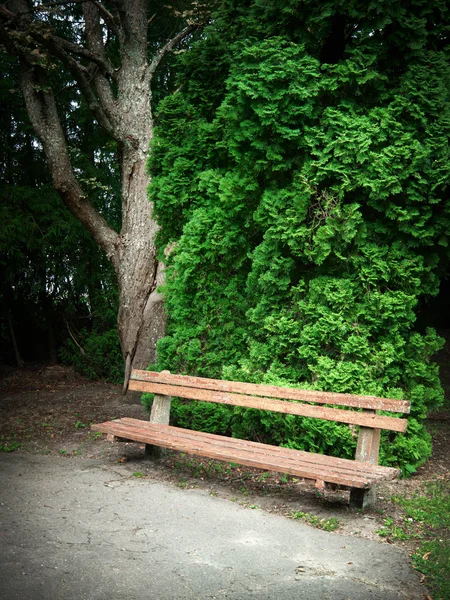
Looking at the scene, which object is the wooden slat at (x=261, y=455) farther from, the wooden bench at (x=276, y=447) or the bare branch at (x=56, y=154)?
the bare branch at (x=56, y=154)

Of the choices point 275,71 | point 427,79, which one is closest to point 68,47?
point 275,71

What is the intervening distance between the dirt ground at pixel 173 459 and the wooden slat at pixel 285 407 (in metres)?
0.68

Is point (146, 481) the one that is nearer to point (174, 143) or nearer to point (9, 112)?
point (174, 143)

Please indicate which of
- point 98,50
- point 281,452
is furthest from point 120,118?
point 281,452

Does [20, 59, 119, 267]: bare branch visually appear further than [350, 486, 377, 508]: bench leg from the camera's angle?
Yes

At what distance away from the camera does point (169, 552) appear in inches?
148

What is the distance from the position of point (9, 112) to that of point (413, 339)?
9.42 meters

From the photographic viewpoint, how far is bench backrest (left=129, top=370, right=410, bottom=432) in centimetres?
468

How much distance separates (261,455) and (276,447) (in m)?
0.37

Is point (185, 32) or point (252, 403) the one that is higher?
point (185, 32)

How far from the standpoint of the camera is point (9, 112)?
11.6m

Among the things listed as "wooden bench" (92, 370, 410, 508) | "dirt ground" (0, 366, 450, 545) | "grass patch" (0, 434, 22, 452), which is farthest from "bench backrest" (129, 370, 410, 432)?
"grass patch" (0, 434, 22, 452)

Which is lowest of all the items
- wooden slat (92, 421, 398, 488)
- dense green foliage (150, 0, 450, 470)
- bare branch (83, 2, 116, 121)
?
wooden slat (92, 421, 398, 488)

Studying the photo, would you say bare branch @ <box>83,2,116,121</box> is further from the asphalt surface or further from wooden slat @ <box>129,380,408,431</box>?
the asphalt surface
